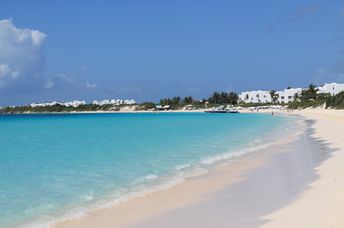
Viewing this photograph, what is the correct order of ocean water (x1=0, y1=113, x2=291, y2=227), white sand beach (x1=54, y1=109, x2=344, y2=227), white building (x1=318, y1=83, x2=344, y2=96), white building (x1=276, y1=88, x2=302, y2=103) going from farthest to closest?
white building (x1=276, y1=88, x2=302, y2=103) → white building (x1=318, y1=83, x2=344, y2=96) → ocean water (x1=0, y1=113, x2=291, y2=227) → white sand beach (x1=54, y1=109, x2=344, y2=227)

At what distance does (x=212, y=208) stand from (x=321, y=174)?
4619 mm

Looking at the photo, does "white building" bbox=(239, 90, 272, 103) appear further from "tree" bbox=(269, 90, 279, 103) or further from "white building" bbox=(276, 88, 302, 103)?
"white building" bbox=(276, 88, 302, 103)

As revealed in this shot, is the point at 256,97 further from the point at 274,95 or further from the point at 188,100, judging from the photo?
the point at 188,100

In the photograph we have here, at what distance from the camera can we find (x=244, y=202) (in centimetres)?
931

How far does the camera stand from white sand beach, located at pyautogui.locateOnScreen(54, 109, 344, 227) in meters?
7.64

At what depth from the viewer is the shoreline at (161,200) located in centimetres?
834

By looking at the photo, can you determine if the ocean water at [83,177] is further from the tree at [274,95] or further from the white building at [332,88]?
the tree at [274,95]

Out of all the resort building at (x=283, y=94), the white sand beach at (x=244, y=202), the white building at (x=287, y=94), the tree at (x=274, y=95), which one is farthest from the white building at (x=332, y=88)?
the white sand beach at (x=244, y=202)

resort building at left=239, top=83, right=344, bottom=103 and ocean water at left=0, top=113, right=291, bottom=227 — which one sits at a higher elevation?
resort building at left=239, top=83, right=344, bottom=103

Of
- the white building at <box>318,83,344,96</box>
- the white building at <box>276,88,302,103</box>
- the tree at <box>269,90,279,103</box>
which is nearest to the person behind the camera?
the white building at <box>318,83,344,96</box>

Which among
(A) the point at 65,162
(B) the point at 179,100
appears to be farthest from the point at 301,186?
(B) the point at 179,100

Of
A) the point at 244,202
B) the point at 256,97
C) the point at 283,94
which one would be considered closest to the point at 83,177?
the point at 244,202

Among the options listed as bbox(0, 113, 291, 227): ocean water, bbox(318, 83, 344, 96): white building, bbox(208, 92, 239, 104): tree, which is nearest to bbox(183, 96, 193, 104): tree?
bbox(208, 92, 239, 104): tree

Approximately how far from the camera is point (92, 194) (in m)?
11.2
